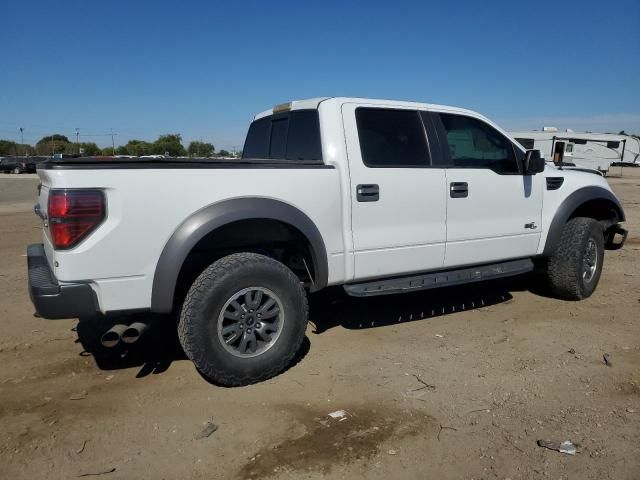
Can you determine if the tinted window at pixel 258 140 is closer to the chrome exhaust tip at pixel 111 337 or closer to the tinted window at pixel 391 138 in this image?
the tinted window at pixel 391 138

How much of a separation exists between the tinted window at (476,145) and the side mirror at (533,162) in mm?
99

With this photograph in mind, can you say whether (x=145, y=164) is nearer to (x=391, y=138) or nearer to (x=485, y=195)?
(x=391, y=138)

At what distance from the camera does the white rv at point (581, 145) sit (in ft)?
100

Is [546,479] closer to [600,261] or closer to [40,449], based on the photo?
[40,449]

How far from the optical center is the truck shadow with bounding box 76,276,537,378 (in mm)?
4070

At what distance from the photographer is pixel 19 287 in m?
5.98

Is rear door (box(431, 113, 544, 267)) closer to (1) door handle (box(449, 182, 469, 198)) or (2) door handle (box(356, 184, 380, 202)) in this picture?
(1) door handle (box(449, 182, 469, 198))

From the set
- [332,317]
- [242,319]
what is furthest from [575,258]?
[242,319]

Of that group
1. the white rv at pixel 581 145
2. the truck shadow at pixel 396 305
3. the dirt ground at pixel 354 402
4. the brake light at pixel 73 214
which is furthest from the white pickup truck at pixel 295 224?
the white rv at pixel 581 145

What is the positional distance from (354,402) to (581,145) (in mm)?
34839

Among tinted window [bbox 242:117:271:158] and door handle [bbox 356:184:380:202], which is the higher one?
tinted window [bbox 242:117:271:158]

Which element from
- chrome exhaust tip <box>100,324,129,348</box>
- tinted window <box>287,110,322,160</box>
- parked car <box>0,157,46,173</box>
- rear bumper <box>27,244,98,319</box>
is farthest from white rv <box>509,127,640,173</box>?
parked car <box>0,157,46,173</box>

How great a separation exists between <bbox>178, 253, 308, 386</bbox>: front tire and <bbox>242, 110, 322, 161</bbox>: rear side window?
112 cm

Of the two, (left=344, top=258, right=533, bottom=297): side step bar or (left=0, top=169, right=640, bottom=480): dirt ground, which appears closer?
(left=0, top=169, right=640, bottom=480): dirt ground
